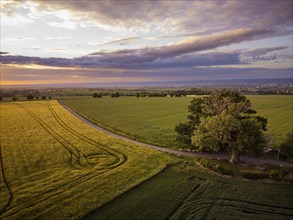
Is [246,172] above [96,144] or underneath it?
underneath

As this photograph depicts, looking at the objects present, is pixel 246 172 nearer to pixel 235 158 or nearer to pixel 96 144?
pixel 235 158

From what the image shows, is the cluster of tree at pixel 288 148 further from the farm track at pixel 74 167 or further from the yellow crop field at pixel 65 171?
the farm track at pixel 74 167

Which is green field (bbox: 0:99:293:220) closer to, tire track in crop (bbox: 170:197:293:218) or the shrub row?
tire track in crop (bbox: 170:197:293:218)

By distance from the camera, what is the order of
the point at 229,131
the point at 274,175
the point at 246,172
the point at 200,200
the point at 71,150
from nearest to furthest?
the point at 200,200 < the point at 274,175 < the point at 246,172 < the point at 229,131 < the point at 71,150

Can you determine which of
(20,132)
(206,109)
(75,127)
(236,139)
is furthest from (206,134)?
(20,132)

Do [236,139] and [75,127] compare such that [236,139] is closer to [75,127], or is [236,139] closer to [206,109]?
[206,109]

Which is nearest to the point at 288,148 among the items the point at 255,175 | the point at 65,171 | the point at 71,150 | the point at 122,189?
the point at 255,175
